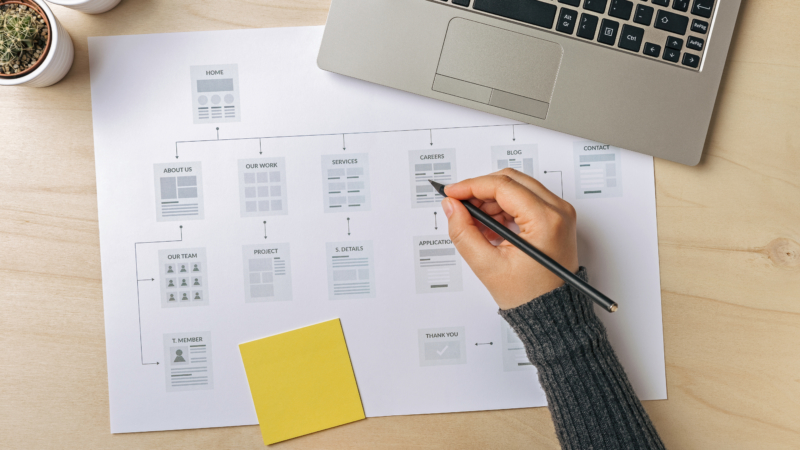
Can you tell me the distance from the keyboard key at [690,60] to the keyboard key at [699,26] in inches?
1.2

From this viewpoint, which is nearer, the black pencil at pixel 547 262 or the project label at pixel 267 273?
the black pencil at pixel 547 262

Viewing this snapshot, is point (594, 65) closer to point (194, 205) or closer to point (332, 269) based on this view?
point (332, 269)

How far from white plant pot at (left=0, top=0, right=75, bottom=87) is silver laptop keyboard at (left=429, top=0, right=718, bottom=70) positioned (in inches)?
19.1

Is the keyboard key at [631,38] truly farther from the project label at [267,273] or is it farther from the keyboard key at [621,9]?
the project label at [267,273]

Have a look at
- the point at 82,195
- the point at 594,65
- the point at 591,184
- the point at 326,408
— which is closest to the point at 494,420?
the point at 326,408

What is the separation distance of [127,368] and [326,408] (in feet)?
0.90

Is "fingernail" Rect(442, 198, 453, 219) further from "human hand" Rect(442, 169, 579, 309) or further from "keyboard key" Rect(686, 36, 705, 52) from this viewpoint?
"keyboard key" Rect(686, 36, 705, 52)

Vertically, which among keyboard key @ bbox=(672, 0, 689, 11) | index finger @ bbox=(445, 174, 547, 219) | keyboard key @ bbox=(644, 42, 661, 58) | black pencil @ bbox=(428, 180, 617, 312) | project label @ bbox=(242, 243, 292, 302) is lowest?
project label @ bbox=(242, 243, 292, 302)

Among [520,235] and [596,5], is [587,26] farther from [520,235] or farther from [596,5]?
[520,235]

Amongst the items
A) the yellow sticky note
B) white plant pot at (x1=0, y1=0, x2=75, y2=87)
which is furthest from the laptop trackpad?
white plant pot at (x1=0, y1=0, x2=75, y2=87)

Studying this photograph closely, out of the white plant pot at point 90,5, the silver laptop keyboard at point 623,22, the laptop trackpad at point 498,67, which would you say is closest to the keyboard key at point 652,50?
the silver laptop keyboard at point 623,22

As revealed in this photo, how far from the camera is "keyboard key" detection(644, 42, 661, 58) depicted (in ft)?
1.93

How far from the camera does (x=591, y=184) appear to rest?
0.65 m

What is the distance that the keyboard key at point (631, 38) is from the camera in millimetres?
585
